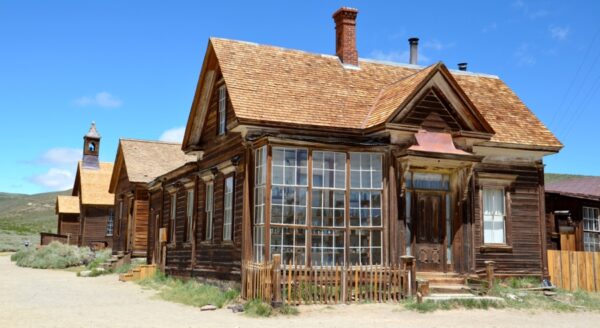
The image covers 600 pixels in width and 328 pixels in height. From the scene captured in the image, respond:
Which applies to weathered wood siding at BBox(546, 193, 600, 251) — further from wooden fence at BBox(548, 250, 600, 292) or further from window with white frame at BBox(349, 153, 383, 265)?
window with white frame at BBox(349, 153, 383, 265)

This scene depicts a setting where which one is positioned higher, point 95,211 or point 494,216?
point 95,211

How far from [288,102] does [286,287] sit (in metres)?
5.00

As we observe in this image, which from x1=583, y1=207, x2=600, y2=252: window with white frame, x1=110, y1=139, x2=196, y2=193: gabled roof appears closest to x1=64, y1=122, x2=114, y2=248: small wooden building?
x1=110, y1=139, x2=196, y2=193: gabled roof

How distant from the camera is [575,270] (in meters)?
18.7

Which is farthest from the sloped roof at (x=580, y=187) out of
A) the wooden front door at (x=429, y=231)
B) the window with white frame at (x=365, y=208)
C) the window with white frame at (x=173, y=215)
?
the window with white frame at (x=173, y=215)

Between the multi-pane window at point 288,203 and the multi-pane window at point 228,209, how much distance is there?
2797mm

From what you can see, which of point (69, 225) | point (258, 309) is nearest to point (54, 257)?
point (69, 225)

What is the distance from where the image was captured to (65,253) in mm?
34375

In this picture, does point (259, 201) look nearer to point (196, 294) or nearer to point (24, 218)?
point (196, 294)

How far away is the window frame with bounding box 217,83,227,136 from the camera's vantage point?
1859 centimetres

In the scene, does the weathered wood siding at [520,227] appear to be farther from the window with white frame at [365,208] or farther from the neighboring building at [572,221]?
Result: the window with white frame at [365,208]

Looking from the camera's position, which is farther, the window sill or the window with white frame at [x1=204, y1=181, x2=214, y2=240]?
the window with white frame at [x1=204, y1=181, x2=214, y2=240]

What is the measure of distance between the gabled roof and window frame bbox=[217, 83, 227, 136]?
12.1 metres

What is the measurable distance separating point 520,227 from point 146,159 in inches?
798
